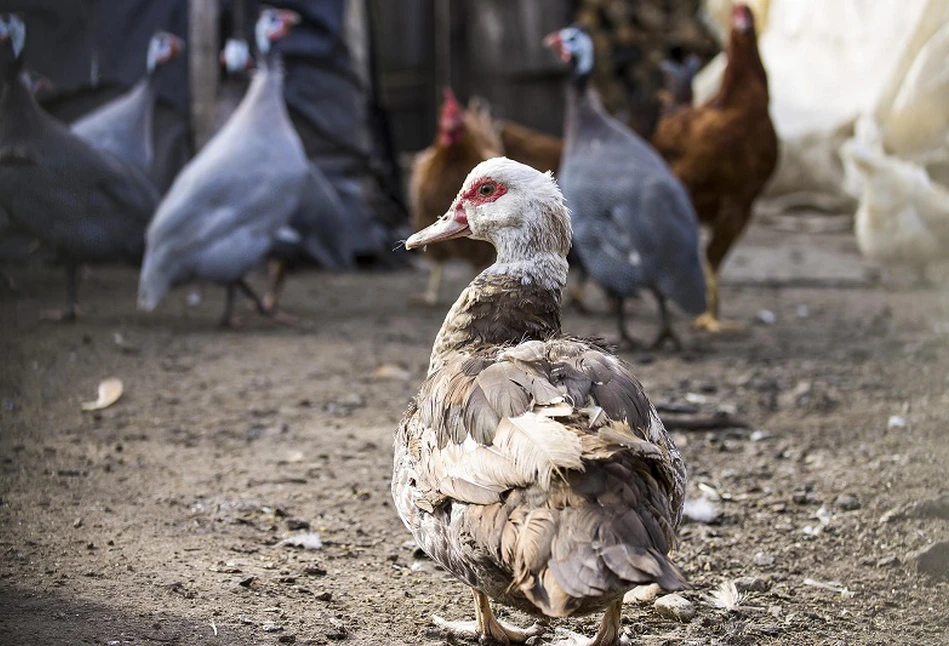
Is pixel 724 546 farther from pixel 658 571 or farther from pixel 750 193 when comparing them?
pixel 750 193

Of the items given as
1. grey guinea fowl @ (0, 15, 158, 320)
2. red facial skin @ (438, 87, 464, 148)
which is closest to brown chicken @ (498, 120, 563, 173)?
red facial skin @ (438, 87, 464, 148)

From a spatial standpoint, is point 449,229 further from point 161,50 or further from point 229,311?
point 161,50

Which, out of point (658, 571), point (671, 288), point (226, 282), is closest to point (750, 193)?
point (671, 288)

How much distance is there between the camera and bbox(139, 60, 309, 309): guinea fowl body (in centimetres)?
570

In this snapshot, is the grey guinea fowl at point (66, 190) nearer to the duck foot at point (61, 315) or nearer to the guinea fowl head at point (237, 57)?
the duck foot at point (61, 315)

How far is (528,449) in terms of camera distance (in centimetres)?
218

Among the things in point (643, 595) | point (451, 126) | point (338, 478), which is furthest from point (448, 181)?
point (643, 595)

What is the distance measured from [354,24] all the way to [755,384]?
4.87 m

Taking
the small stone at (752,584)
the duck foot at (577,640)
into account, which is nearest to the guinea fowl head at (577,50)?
the small stone at (752,584)

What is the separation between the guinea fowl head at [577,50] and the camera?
20.7 feet

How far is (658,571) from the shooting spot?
197 cm

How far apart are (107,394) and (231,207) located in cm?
149

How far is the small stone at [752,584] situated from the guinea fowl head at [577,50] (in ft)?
12.6

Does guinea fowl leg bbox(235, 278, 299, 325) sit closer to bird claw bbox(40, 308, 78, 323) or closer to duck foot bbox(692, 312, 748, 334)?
bird claw bbox(40, 308, 78, 323)
